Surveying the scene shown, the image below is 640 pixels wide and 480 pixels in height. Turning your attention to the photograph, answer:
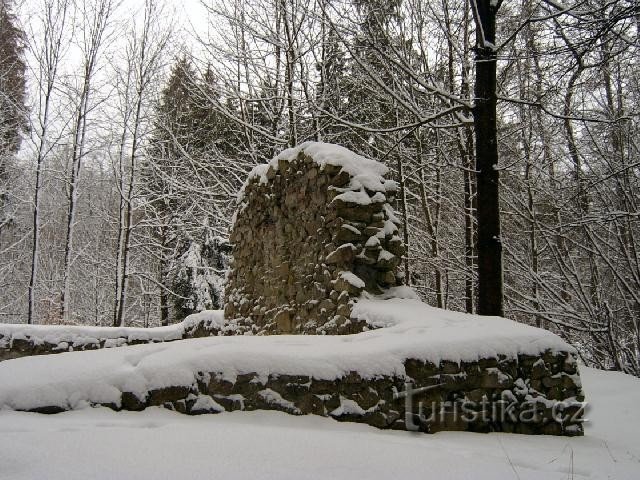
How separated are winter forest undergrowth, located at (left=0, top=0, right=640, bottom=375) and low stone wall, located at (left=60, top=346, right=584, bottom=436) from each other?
2511mm

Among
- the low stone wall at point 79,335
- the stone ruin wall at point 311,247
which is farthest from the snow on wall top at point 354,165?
the low stone wall at point 79,335

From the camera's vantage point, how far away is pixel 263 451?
213 cm

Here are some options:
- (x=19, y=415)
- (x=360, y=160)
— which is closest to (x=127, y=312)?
(x=360, y=160)

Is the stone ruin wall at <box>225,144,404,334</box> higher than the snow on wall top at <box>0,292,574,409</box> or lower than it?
higher

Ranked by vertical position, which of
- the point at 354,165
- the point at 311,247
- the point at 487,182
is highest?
the point at 354,165

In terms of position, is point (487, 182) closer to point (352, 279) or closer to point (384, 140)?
point (352, 279)

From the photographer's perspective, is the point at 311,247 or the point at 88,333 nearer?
the point at 311,247

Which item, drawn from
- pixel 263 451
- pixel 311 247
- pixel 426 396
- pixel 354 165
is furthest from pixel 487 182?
pixel 263 451

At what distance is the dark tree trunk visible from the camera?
568 centimetres

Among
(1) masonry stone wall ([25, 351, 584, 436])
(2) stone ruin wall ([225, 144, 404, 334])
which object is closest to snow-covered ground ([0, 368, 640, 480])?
(1) masonry stone wall ([25, 351, 584, 436])

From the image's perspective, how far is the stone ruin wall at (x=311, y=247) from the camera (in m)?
5.28

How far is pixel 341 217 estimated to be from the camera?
533cm

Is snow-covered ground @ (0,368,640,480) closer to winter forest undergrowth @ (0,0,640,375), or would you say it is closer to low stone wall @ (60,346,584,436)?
low stone wall @ (60,346,584,436)

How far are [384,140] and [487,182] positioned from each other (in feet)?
19.3
